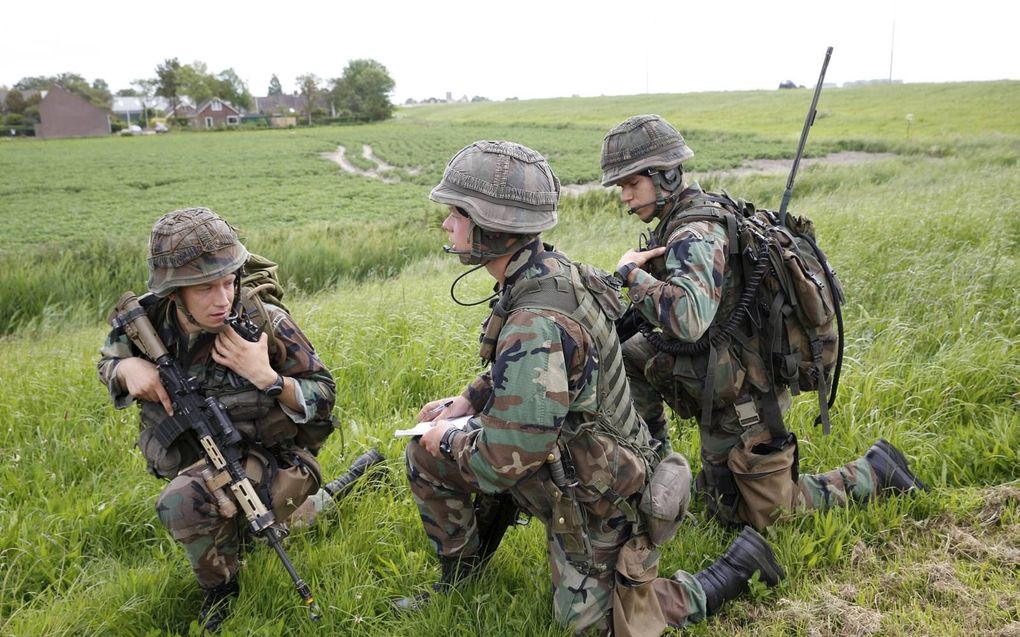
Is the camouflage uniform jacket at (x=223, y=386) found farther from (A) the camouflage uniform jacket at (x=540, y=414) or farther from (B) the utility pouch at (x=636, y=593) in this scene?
(B) the utility pouch at (x=636, y=593)

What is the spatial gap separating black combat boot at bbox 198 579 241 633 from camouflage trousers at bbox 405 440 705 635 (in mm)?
1021

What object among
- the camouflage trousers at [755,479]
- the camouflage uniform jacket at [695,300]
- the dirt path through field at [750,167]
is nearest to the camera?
the camouflage uniform jacket at [695,300]

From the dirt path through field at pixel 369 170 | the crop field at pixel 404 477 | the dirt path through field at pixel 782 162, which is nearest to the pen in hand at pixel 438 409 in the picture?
the crop field at pixel 404 477

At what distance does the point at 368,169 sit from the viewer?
116 ft

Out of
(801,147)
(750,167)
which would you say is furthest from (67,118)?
(801,147)

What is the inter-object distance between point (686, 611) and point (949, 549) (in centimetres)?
140

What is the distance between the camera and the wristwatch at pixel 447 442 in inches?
107

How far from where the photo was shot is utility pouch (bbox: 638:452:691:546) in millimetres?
2725

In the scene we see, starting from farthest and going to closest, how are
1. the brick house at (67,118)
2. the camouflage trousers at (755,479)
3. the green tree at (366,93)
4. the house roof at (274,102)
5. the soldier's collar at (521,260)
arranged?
the house roof at (274,102) < the green tree at (366,93) < the brick house at (67,118) < the camouflage trousers at (755,479) < the soldier's collar at (521,260)

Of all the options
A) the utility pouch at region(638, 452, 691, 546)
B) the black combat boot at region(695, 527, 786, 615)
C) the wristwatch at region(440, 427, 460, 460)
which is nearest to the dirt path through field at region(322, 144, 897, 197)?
the black combat boot at region(695, 527, 786, 615)

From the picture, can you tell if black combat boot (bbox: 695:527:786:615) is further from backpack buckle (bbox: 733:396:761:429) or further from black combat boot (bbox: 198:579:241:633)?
black combat boot (bbox: 198:579:241:633)

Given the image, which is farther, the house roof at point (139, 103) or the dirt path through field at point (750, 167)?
the house roof at point (139, 103)

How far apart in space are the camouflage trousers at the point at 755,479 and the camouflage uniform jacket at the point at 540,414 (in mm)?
1053

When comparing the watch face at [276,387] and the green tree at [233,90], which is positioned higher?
the green tree at [233,90]
